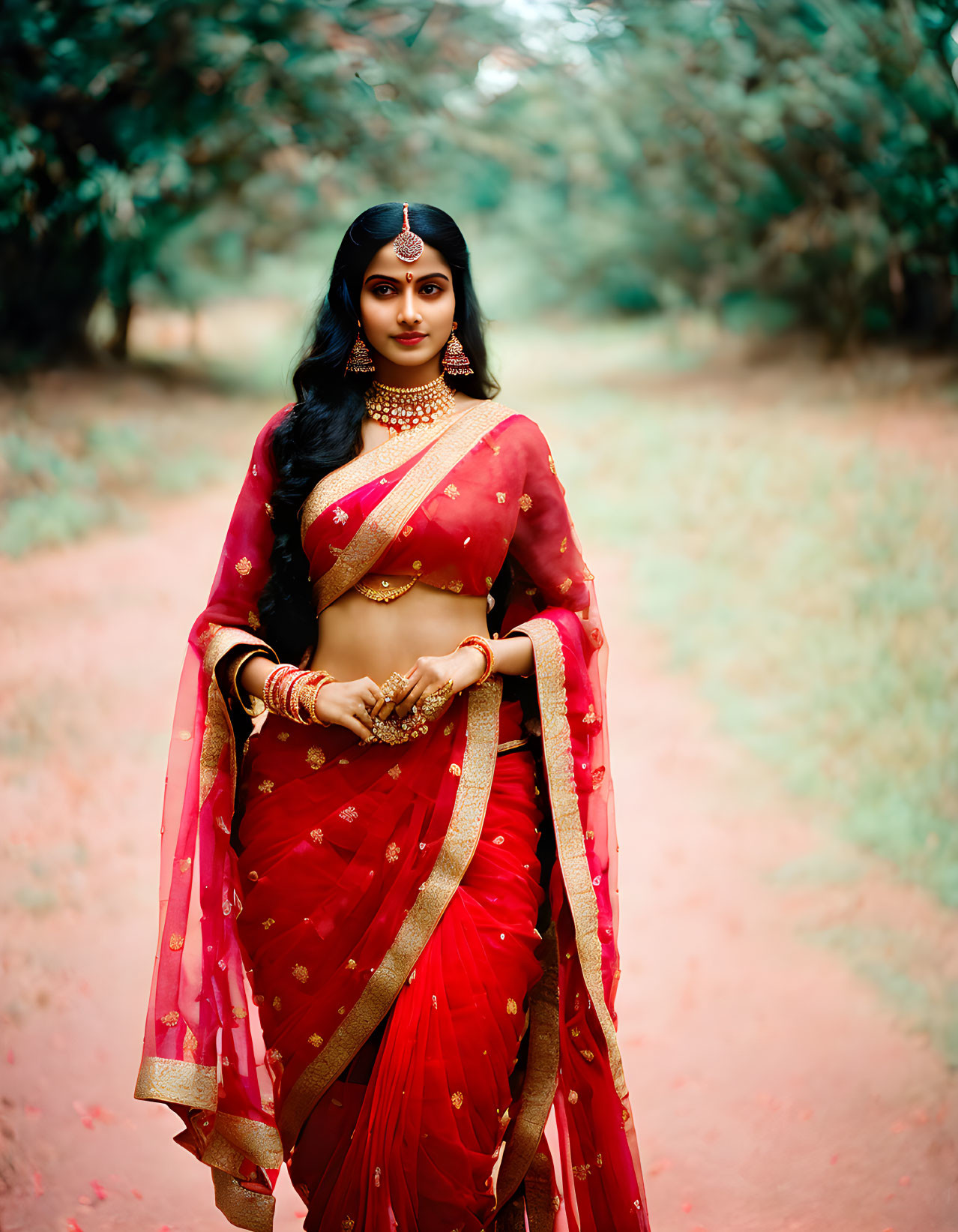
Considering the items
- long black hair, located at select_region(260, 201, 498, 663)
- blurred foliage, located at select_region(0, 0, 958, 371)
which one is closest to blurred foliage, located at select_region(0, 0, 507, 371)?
blurred foliage, located at select_region(0, 0, 958, 371)

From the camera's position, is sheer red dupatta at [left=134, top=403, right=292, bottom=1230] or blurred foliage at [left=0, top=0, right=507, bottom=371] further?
blurred foliage at [left=0, top=0, right=507, bottom=371]

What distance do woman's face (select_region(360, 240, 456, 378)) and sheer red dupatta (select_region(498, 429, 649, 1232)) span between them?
10.4 inches

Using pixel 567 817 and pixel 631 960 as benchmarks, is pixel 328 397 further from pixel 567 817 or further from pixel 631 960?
pixel 631 960

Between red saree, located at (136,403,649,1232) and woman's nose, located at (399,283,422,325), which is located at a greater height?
woman's nose, located at (399,283,422,325)

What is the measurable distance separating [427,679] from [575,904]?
0.51m

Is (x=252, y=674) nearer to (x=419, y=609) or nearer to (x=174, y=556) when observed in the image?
(x=419, y=609)

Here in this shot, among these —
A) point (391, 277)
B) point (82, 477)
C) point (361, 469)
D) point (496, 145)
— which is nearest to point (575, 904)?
point (361, 469)

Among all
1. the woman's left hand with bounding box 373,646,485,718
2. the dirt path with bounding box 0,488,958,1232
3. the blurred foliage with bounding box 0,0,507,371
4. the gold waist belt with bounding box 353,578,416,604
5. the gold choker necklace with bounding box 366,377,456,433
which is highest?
the blurred foliage with bounding box 0,0,507,371

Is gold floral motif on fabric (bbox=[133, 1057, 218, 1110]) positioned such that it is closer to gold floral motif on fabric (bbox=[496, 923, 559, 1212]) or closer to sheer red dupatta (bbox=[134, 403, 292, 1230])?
sheer red dupatta (bbox=[134, 403, 292, 1230])

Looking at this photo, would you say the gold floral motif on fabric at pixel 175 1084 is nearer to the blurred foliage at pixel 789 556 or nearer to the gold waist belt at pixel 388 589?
the gold waist belt at pixel 388 589

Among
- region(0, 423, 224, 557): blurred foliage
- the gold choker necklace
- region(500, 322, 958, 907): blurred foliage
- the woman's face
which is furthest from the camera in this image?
region(0, 423, 224, 557): blurred foliage

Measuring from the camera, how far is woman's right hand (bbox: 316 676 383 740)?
6.73ft

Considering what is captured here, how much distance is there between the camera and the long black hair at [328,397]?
217cm

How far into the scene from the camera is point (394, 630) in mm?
2166
